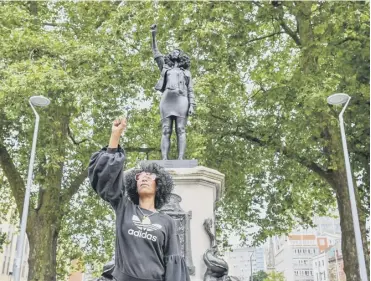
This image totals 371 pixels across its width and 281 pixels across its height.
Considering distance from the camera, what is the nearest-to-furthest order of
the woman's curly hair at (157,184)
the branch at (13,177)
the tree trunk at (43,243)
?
the woman's curly hair at (157,184) < the tree trunk at (43,243) < the branch at (13,177)

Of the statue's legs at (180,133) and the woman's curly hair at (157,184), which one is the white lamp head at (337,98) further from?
the woman's curly hair at (157,184)

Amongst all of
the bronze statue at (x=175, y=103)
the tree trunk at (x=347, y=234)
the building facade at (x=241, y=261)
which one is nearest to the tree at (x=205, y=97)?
the tree trunk at (x=347, y=234)

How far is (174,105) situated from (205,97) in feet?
19.7

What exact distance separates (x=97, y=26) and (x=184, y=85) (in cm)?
889

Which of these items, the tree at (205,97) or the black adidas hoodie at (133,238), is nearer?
the black adidas hoodie at (133,238)

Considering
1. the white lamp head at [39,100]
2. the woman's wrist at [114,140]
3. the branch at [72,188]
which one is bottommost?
the woman's wrist at [114,140]

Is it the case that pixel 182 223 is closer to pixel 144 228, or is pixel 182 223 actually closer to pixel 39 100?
pixel 144 228

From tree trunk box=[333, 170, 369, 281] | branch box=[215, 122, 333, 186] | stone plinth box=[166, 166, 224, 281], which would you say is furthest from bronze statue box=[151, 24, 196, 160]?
branch box=[215, 122, 333, 186]

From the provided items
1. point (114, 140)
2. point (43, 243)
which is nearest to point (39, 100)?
point (43, 243)

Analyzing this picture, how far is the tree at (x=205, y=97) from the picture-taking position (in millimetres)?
12031

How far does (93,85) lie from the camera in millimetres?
12156

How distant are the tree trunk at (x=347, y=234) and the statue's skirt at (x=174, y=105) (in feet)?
23.6

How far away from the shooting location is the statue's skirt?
23.6 feet

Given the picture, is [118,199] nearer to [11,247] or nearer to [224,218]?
[224,218]
